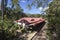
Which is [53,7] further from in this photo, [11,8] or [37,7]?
[11,8]

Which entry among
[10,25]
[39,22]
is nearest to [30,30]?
[39,22]

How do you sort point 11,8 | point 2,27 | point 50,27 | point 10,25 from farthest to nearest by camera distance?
point 11,8 → point 10,25 → point 2,27 → point 50,27

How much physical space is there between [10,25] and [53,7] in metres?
7.01

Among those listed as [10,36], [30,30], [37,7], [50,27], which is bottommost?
[30,30]

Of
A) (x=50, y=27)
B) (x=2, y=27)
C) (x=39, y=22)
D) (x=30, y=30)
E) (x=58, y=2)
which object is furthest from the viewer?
(x=39, y=22)

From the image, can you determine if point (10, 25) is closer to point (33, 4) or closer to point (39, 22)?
point (33, 4)

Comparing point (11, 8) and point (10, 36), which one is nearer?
point (10, 36)

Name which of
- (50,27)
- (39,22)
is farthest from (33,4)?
(39,22)

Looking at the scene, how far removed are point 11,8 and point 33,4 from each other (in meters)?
17.6

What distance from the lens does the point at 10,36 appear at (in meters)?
18.6

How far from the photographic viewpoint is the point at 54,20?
13797 mm

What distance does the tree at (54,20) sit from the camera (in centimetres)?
1349

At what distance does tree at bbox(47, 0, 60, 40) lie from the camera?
44.2 ft

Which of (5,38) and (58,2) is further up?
(58,2)
